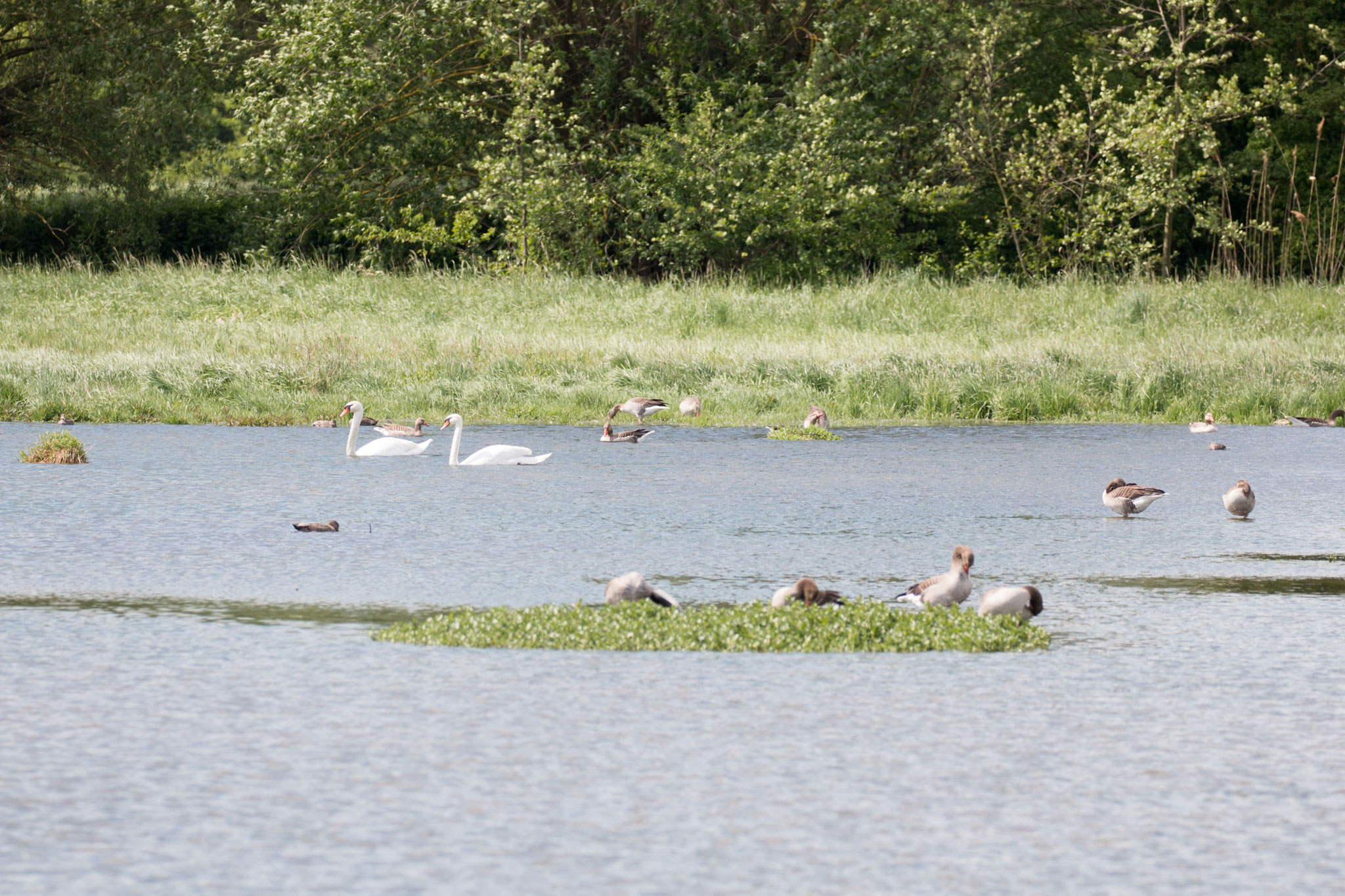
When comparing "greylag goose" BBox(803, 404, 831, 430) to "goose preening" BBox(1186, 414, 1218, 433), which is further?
"goose preening" BBox(1186, 414, 1218, 433)

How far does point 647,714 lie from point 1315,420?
14822 mm

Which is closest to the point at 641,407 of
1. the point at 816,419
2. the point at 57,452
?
the point at 816,419

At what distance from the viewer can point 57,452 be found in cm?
1468

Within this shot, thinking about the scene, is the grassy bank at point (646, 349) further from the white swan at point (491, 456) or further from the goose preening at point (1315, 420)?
the white swan at point (491, 456)

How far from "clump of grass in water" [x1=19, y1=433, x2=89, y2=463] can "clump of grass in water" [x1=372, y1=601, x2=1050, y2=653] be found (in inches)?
320

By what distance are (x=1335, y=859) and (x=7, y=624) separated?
5909mm

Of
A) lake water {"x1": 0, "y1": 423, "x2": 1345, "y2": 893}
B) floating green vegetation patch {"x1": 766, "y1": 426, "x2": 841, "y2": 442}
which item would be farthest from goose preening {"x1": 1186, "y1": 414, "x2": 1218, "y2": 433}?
lake water {"x1": 0, "y1": 423, "x2": 1345, "y2": 893}

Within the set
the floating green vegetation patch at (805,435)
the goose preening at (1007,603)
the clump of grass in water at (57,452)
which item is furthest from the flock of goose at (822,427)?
the clump of grass in water at (57,452)

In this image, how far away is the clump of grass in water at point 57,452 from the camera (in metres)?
14.7

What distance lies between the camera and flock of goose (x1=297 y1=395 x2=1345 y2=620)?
312 inches

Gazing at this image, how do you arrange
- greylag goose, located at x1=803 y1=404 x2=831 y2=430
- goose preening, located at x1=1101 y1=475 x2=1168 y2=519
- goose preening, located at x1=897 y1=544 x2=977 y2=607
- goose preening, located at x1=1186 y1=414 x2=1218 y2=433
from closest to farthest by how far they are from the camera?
1. goose preening, located at x1=897 y1=544 x2=977 y2=607
2. goose preening, located at x1=1101 y1=475 x2=1168 y2=519
3. greylag goose, located at x1=803 y1=404 x2=831 y2=430
4. goose preening, located at x1=1186 y1=414 x2=1218 y2=433

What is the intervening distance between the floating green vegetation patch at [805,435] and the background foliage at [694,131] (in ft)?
51.3

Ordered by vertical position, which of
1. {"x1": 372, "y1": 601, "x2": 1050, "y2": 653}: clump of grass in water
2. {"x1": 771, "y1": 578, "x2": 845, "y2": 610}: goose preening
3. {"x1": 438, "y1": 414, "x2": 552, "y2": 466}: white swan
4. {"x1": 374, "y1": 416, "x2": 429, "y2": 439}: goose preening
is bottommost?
{"x1": 374, "y1": 416, "x2": 429, "y2": 439}: goose preening

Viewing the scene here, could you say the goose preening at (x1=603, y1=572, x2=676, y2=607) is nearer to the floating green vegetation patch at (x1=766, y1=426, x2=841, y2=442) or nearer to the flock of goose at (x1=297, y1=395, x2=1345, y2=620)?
the flock of goose at (x1=297, y1=395, x2=1345, y2=620)
